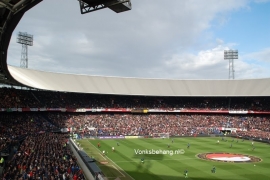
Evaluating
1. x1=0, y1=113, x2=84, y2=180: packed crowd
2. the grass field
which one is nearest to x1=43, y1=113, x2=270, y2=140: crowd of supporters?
x1=0, y1=113, x2=84, y2=180: packed crowd

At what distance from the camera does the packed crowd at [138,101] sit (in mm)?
61281

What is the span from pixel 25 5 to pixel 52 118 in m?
51.3

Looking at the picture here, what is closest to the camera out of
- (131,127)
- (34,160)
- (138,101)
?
(34,160)

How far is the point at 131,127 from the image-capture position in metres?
64.6

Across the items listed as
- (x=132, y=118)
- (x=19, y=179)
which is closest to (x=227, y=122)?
(x=132, y=118)

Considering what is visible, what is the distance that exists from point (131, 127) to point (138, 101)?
11236mm

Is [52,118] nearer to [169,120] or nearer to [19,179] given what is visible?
[169,120]

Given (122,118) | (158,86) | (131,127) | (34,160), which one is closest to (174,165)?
(34,160)

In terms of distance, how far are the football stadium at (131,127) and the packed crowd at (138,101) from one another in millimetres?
249

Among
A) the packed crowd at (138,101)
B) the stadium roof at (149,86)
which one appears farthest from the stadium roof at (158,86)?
the packed crowd at (138,101)

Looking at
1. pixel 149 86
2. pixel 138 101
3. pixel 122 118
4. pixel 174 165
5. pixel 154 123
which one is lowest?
pixel 174 165

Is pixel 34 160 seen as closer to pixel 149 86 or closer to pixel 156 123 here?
pixel 156 123

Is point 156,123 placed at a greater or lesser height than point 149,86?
lesser

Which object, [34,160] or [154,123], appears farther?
[154,123]
